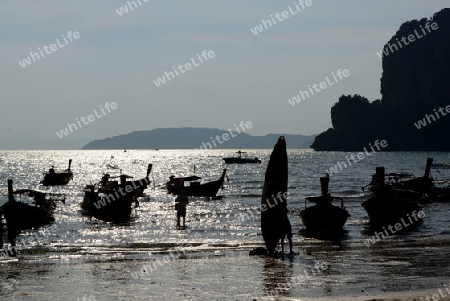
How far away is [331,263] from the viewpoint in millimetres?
24438

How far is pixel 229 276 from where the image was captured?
21.9 metres

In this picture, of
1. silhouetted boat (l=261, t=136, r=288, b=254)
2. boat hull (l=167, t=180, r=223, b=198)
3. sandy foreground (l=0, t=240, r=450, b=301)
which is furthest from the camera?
boat hull (l=167, t=180, r=223, b=198)

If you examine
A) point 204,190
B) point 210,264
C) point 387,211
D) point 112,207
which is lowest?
point 387,211

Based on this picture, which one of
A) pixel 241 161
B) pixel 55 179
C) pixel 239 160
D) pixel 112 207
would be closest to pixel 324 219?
pixel 112 207

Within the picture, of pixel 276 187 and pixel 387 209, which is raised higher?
pixel 276 187

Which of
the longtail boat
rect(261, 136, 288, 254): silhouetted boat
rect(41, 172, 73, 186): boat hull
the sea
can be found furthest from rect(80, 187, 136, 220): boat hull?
rect(41, 172, 73, 186): boat hull

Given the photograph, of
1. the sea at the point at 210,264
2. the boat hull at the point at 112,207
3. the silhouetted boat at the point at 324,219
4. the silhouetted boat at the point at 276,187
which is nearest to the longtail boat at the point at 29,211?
the sea at the point at 210,264

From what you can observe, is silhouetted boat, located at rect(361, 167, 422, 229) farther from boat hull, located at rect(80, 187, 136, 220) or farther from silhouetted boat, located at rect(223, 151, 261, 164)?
silhouetted boat, located at rect(223, 151, 261, 164)

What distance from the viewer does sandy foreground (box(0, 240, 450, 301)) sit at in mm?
18812

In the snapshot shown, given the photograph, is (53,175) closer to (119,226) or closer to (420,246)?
(119,226)

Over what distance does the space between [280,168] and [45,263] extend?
9645mm

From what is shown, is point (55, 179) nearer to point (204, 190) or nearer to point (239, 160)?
point (204, 190)

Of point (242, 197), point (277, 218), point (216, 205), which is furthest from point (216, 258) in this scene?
point (242, 197)

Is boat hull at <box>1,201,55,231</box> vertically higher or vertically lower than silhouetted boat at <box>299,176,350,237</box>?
higher
